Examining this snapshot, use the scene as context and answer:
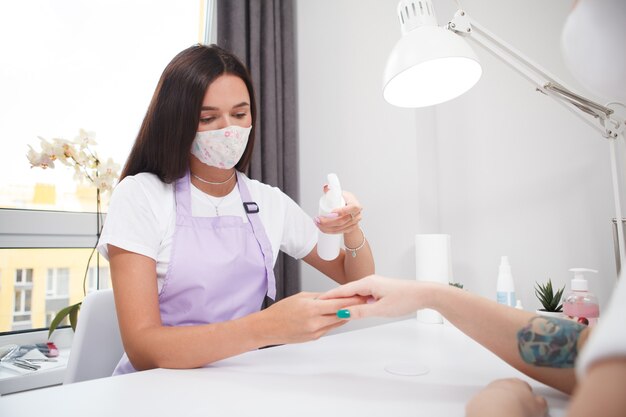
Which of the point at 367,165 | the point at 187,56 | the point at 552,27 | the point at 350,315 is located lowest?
the point at 350,315

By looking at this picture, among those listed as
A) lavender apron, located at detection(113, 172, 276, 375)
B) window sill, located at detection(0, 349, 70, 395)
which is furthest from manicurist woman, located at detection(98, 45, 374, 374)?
window sill, located at detection(0, 349, 70, 395)

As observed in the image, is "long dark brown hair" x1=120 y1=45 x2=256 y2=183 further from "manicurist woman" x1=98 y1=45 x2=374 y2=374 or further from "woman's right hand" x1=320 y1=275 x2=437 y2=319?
"woman's right hand" x1=320 y1=275 x2=437 y2=319

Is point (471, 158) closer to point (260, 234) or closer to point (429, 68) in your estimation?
point (429, 68)

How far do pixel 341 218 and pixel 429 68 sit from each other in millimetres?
442

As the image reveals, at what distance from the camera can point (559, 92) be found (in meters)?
0.91

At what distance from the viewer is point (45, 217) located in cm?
150

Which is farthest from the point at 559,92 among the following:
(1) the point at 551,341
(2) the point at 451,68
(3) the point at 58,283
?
(3) the point at 58,283

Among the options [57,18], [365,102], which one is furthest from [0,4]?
[365,102]

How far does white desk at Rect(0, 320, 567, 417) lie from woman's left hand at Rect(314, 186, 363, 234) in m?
0.31

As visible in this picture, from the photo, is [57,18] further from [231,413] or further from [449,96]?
[231,413]

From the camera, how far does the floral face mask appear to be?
1067 millimetres

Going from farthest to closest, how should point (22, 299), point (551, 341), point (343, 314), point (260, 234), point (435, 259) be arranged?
point (22, 299) → point (435, 259) → point (260, 234) → point (343, 314) → point (551, 341)

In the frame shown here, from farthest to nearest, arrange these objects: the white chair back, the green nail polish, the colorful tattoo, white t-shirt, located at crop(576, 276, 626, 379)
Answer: the white chair back
the green nail polish
the colorful tattoo
white t-shirt, located at crop(576, 276, 626, 379)

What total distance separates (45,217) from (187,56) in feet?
2.96
